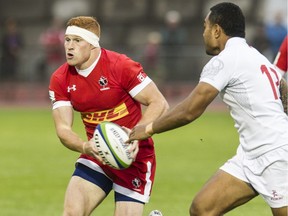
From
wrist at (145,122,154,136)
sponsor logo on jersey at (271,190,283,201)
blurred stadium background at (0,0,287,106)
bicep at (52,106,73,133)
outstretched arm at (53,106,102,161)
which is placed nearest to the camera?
sponsor logo on jersey at (271,190,283,201)

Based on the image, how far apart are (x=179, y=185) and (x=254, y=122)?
6.54m

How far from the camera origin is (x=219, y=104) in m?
30.1

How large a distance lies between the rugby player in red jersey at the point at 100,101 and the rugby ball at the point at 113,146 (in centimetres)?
44

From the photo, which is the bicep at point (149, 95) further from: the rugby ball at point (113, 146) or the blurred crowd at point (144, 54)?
the blurred crowd at point (144, 54)

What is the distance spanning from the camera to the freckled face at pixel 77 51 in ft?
28.9

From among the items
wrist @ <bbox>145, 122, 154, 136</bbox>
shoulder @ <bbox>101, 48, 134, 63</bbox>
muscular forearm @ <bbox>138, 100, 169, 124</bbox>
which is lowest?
muscular forearm @ <bbox>138, 100, 169, 124</bbox>

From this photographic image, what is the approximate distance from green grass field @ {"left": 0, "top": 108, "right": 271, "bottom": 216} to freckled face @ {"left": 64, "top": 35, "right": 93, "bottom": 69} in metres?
1.39

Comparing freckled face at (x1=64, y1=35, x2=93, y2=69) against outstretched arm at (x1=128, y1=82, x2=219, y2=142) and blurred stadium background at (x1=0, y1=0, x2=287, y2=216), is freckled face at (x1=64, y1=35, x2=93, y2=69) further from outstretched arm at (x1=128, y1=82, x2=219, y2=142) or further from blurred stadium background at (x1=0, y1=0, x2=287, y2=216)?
blurred stadium background at (x1=0, y1=0, x2=287, y2=216)

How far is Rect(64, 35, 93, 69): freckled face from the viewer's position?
346 inches

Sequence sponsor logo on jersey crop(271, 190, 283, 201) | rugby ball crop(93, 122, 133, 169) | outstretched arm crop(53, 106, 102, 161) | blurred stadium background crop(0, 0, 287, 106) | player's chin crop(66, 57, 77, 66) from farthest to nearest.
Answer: blurred stadium background crop(0, 0, 287, 106) < player's chin crop(66, 57, 77, 66) < outstretched arm crop(53, 106, 102, 161) < rugby ball crop(93, 122, 133, 169) < sponsor logo on jersey crop(271, 190, 283, 201)

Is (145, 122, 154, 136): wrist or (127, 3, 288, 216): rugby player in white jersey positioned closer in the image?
(127, 3, 288, 216): rugby player in white jersey

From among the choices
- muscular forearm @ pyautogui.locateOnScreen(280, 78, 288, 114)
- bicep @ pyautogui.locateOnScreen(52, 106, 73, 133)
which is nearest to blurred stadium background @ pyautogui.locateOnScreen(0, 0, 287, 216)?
bicep @ pyautogui.locateOnScreen(52, 106, 73, 133)

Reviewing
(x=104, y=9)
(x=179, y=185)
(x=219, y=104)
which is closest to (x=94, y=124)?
(x=179, y=185)

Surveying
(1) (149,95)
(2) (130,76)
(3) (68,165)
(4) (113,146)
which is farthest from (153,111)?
(3) (68,165)
